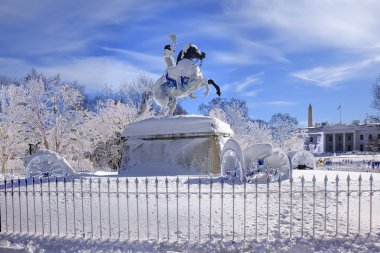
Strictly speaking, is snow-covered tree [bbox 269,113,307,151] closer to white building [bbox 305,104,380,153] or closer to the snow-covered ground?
white building [bbox 305,104,380,153]

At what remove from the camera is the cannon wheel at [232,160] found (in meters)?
10.1

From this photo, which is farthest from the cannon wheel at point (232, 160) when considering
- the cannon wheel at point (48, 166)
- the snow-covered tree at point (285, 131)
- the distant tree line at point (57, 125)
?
the snow-covered tree at point (285, 131)

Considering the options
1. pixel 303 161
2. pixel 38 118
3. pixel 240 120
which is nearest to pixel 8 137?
pixel 38 118

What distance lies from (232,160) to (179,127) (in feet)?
9.38

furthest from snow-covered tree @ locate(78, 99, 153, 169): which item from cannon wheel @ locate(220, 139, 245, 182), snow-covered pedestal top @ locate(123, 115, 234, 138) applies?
cannon wheel @ locate(220, 139, 245, 182)

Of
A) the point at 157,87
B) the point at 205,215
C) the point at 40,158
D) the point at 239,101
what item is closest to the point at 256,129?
the point at 239,101

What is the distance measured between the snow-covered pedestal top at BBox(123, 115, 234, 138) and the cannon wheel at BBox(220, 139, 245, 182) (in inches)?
73.0

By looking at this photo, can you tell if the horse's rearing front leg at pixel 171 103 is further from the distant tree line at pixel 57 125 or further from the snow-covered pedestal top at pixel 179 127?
the distant tree line at pixel 57 125

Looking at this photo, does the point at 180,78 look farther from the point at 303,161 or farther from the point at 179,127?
the point at 303,161

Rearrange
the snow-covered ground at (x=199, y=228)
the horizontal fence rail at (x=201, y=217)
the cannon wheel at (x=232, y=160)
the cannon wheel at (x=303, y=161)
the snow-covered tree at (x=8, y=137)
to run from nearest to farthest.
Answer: the snow-covered ground at (x=199, y=228), the horizontal fence rail at (x=201, y=217), the cannon wheel at (x=232, y=160), the cannon wheel at (x=303, y=161), the snow-covered tree at (x=8, y=137)

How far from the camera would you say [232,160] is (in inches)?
461

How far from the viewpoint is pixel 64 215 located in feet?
24.3

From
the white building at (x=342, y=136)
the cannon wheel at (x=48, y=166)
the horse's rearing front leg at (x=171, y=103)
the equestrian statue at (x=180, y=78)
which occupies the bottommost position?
the white building at (x=342, y=136)

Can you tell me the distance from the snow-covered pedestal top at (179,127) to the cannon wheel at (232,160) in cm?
186
